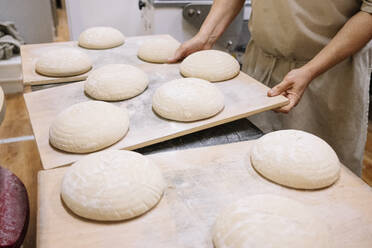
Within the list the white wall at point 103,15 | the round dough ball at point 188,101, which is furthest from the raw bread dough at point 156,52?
the white wall at point 103,15

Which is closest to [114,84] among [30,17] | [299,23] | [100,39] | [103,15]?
[100,39]

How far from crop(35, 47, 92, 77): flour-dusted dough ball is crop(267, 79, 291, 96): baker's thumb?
121cm

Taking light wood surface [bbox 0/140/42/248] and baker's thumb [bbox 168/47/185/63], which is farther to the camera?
light wood surface [bbox 0/140/42/248]

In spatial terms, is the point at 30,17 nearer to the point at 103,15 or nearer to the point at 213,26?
the point at 103,15

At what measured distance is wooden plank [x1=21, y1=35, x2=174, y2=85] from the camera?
197 centimetres

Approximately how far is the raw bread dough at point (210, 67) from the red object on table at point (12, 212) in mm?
1151

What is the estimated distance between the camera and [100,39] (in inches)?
95.2

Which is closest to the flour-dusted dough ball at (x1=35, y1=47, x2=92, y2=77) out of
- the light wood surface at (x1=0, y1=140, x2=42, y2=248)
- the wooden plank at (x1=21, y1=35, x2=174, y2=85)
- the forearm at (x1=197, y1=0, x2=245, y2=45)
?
the wooden plank at (x1=21, y1=35, x2=174, y2=85)

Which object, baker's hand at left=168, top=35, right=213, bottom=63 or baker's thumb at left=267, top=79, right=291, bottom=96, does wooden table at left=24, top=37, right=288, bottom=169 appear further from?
baker's hand at left=168, top=35, right=213, bottom=63

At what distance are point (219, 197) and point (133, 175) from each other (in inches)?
12.8

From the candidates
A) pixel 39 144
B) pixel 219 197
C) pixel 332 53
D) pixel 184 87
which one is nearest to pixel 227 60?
pixel 184 87

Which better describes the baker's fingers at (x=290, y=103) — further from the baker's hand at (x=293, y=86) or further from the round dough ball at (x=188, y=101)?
the round dough ball at (x=188, y=101)

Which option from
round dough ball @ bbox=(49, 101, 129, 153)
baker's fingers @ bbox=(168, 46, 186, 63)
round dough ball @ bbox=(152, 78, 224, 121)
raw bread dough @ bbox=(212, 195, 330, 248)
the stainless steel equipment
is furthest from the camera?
the stainless steel equipment

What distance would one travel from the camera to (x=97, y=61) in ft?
7.32
